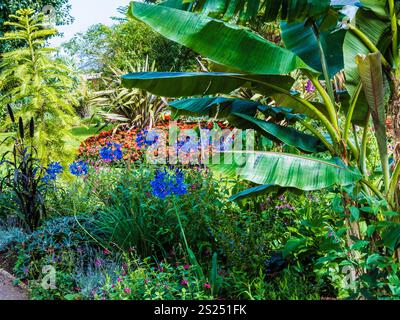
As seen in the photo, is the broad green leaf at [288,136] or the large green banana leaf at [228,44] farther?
the broad green leaf at [288,136]

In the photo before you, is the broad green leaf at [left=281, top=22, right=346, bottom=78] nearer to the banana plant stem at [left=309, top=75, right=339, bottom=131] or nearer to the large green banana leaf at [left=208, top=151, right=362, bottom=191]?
the banana plant stem at [left=309, top=75, right=339, bottom=131]

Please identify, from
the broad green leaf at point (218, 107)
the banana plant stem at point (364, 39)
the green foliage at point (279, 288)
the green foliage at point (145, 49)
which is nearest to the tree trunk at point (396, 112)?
the banana plant stem at point (364, 39)

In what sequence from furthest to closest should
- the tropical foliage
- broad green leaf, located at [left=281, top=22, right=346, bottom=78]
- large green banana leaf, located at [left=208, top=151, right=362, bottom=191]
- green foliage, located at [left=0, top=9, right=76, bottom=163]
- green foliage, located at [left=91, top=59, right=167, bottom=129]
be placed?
green foliage, located at [left=91, top=59, right=167, bottom=129]
green foliage, located at [left=0, top=9, right=76, bottom=163]
broad green leaf, located at [left=281, top=22, right=346, bottom=78]
the tropical foliage
large green banana leaf, located at [left=208, top=151, right=362, bottom=191]

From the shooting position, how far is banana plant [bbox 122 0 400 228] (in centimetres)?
329

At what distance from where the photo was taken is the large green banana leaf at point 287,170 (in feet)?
10.5

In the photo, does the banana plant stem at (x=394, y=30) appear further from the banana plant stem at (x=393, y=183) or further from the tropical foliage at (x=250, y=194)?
the banana plant stem at (x=393, y=183)

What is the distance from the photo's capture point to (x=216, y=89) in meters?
3.89

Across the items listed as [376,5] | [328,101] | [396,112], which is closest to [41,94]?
[328,101]

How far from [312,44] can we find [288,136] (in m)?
0.87

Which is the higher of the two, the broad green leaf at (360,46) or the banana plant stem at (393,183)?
the broad green leaf at (360,46)

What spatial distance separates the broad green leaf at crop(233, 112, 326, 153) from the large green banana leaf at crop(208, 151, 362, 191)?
0.58m

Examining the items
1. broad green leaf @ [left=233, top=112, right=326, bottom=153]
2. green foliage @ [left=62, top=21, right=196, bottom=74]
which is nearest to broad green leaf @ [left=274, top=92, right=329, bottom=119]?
broad green leaf @ [left=233, top=112, right=326, bottom=153]

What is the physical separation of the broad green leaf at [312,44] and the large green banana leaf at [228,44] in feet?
2.74
